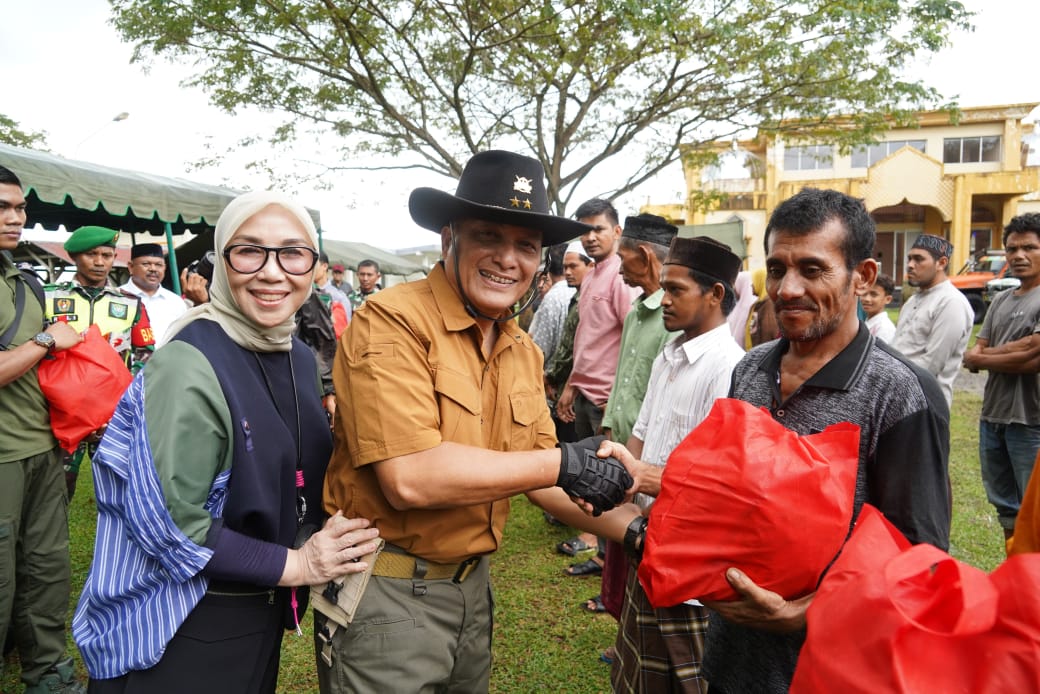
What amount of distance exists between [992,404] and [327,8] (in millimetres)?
7591

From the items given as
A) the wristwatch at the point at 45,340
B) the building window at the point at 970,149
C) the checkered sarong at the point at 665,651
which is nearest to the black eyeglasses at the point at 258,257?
the checkered sarong at the point at 665,651

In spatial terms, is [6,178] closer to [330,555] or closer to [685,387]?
[330,555]

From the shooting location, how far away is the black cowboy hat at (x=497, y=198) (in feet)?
6.12

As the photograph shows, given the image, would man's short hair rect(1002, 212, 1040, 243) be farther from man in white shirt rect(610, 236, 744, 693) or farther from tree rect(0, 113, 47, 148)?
tree rect(0, 113, 47, 148)

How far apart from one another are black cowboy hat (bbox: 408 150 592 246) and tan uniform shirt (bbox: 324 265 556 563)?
0.20 m

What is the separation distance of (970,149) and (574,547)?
3582 centimetres

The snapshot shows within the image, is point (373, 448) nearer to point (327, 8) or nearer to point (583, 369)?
point (583, 369)

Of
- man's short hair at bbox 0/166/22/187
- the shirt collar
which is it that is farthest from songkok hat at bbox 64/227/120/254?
the shirt collar

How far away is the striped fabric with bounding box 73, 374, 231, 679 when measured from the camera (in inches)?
60.3

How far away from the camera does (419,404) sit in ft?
5.50

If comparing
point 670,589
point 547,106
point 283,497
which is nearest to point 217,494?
point 283,497

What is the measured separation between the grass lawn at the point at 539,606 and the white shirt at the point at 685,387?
121 cm

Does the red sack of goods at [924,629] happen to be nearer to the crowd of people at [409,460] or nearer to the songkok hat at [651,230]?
the crowd of people at [409,460]

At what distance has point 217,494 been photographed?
5.42 feet
